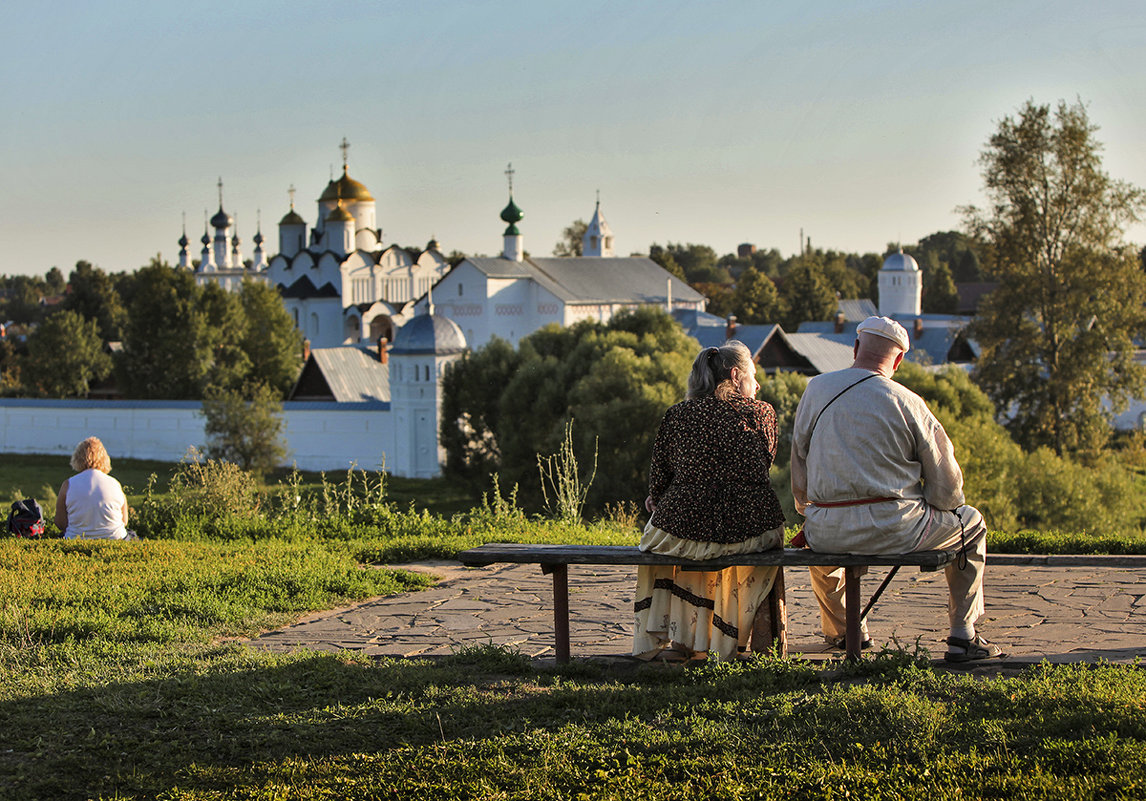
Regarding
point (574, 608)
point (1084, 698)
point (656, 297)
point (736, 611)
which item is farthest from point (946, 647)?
point (656, 297)

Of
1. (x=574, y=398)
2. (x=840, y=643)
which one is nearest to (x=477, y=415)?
(x=574, y=398)

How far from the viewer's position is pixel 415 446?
123 feet

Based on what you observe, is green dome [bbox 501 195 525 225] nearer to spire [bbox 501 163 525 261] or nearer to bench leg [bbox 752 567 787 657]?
spire [bbox 501 163 525 261]

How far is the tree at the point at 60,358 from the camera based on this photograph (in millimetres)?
54375

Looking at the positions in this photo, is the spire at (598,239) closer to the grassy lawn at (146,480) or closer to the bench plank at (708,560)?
the grassy lawn at (146,480)

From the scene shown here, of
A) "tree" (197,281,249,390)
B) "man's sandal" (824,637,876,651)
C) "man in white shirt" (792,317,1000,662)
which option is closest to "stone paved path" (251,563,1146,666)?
"man's sandal" (824,637,876,651)

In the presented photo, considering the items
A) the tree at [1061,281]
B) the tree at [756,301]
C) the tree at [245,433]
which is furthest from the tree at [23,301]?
the tree at [1061,281]

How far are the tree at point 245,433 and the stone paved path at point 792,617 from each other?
93.3ft

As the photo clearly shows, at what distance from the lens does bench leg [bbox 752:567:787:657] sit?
16.3ft

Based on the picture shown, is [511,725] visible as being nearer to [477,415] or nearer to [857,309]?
[477,415]

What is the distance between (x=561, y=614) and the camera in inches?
197

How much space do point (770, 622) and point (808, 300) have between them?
70.0 metres

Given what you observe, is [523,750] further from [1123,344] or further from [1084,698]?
[1123,344]

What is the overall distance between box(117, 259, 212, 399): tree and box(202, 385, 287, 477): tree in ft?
53.9
